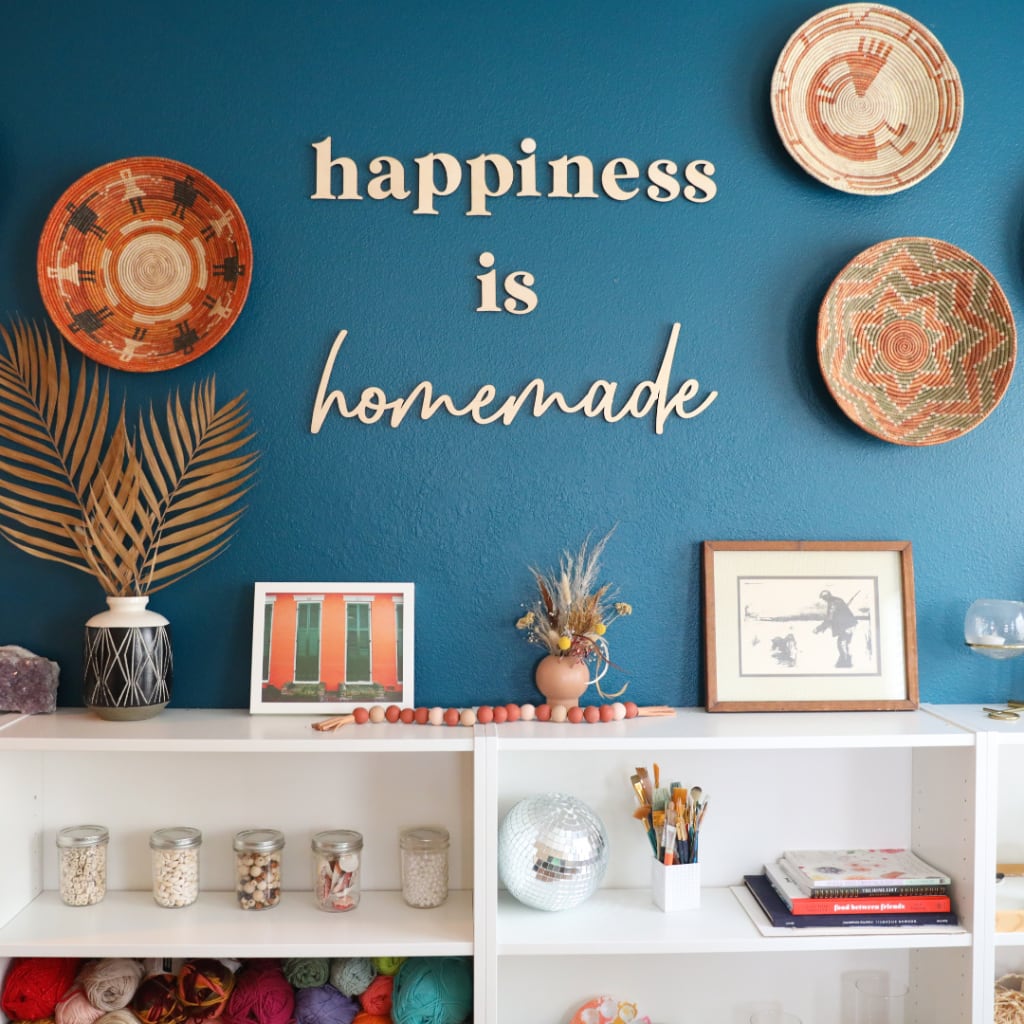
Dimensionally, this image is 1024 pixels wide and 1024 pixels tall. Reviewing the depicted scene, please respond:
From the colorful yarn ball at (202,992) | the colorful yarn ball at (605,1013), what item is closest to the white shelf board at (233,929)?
Result: the colorful yarn ball at (202,992)

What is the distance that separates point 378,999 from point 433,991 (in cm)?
12

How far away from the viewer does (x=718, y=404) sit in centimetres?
208

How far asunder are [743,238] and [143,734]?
1.45m

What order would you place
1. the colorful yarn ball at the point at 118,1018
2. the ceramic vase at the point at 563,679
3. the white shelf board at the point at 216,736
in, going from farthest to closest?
the ceramic vase at the point at 563,679 → the colorful yarn ball at the point at 118,1018 → the white shelf board at the point at 216,736

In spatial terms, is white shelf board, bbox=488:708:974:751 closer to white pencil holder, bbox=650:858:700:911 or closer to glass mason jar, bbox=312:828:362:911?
white pencil holder, bbox=650:858:700:911

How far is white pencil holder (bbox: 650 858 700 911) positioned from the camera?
6.33 feet

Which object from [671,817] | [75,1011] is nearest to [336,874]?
[75,1011]

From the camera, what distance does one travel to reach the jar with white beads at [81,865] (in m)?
1.92

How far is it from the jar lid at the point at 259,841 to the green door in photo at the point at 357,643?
1.03ft

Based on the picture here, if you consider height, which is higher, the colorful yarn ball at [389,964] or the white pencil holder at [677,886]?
the white pencil holder at [677,886]

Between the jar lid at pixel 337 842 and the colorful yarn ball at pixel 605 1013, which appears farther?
the colorful yarn ball at pixel 605 1013

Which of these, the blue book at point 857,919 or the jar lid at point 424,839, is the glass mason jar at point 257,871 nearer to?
the jar lid at point 424,839

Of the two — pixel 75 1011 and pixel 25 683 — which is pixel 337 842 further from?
pixel 25 683

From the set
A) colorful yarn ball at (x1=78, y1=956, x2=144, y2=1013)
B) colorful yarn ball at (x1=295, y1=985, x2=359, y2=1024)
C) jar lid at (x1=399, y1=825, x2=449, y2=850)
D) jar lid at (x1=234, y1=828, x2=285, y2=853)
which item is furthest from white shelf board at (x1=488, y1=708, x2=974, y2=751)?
colorful yarn ball at (x1=78, y1=956, x2=144, y2=1013)
